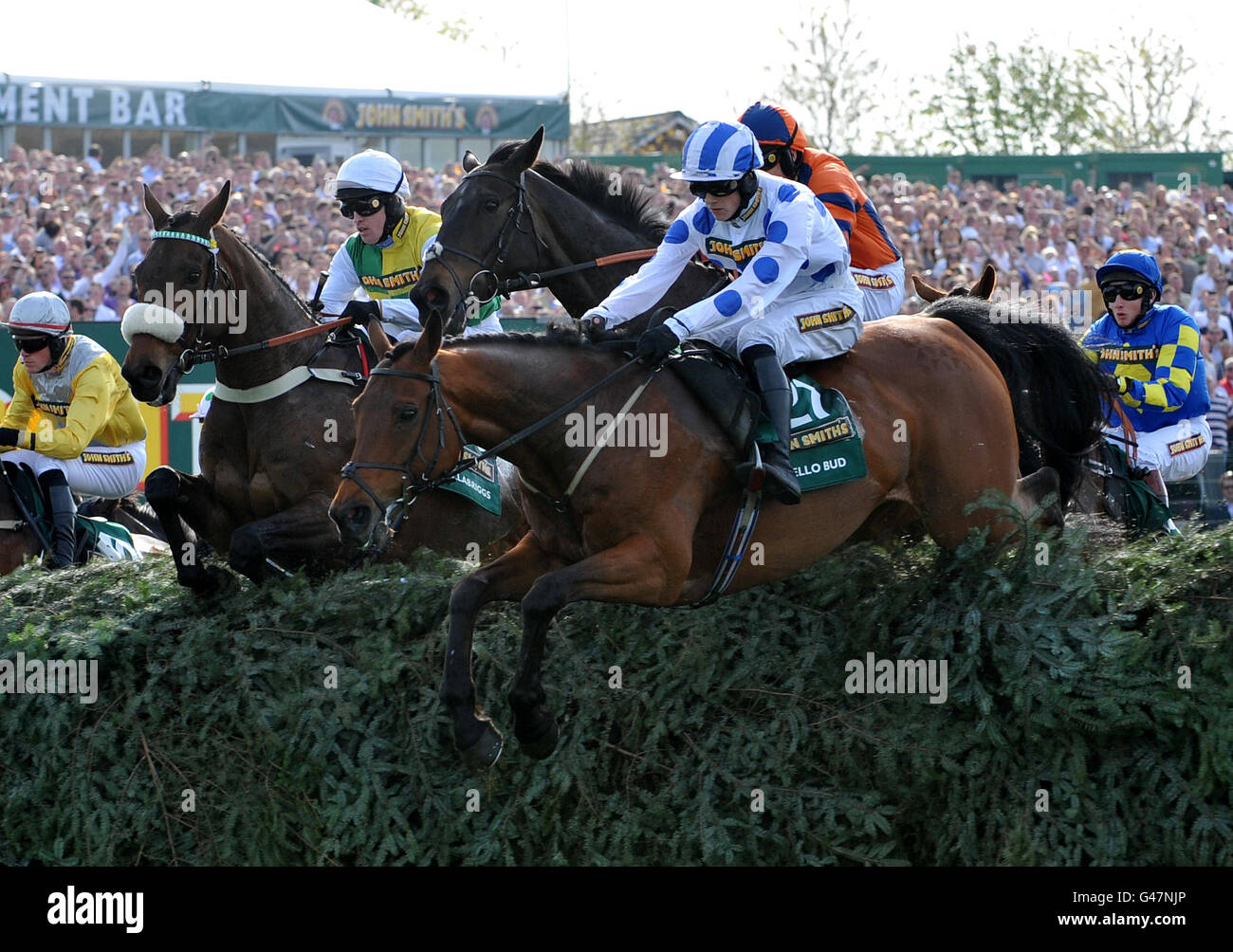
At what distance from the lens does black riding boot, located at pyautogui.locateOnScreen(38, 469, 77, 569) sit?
25.2 ft

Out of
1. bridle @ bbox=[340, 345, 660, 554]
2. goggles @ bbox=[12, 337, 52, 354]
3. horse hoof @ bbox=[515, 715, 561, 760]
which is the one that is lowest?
horse hoof @ bbox=[515, 715, 561, 760]

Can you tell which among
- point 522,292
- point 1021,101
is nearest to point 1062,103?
point 1021,101

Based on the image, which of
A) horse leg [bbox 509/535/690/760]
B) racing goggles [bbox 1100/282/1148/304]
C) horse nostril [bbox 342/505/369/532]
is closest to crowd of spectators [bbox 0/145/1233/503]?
racing goggles [bbox 1100/282/1148/304]

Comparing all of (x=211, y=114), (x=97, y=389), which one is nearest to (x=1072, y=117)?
(x=211, y=114)

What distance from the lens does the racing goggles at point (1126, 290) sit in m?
8.10

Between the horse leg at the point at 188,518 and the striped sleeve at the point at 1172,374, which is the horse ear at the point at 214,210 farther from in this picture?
the striped sleeve at the point at 1172,374

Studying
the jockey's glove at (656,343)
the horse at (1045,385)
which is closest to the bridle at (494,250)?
the jockey's glove at (656,343)

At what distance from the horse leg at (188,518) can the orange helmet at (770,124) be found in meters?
2.88

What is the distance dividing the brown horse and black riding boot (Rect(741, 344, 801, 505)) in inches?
6.6

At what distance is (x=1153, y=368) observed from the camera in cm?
826

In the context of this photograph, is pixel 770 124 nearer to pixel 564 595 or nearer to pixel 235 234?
pixel 235 234

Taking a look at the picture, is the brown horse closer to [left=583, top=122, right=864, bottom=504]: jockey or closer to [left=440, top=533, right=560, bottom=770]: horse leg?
[left=440, top=533, right=560, bottom=770]: horse leg

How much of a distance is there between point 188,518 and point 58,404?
5.58ft

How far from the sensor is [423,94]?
2103 centimetres
